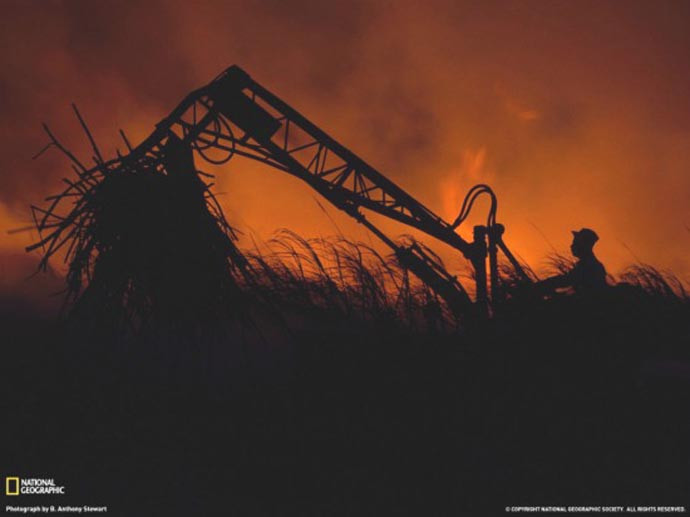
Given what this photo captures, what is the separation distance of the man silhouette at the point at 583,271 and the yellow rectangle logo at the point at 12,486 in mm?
5208

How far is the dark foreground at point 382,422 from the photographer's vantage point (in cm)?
333

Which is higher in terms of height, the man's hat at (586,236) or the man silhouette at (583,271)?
the man's hat at (586,236)

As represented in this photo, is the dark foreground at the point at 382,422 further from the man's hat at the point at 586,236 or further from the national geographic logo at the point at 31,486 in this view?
the man's hat at the point at 586,236

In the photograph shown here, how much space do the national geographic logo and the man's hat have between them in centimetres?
563

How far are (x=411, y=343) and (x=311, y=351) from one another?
0.96m

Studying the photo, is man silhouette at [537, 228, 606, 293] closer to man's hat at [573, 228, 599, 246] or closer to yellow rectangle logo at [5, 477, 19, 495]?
man's hat at [573, 228, 599, 246]

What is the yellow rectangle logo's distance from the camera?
3273mm

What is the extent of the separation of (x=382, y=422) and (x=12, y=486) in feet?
8.53

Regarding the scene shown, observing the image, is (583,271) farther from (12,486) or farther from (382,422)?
(12,486)

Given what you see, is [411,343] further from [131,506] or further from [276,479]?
[131,506]

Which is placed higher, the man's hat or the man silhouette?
the man's hat

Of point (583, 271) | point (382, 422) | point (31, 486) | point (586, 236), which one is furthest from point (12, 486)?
point (586, 236)

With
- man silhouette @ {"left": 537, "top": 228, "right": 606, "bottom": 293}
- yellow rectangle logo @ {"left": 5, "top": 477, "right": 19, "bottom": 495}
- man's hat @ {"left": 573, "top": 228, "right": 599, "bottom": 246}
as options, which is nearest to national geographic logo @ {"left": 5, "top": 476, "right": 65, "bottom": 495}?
yellow rectangle logo @ {"left": 5, "top": 477, "right": 19, "bottom": 495}

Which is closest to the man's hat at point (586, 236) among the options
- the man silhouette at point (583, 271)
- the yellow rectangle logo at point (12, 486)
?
the man silhouette at point (583, 271)
